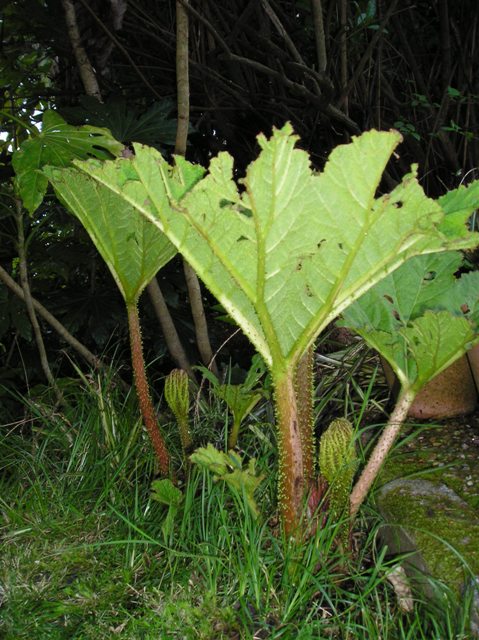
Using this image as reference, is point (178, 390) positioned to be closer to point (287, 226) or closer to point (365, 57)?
point (287, 226)

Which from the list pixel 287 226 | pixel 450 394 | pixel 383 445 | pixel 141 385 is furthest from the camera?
pixel 450 394

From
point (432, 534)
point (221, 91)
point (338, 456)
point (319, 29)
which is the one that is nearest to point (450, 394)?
point (432, 534)

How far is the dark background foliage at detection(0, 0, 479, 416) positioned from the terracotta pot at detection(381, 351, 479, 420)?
93 centimetres

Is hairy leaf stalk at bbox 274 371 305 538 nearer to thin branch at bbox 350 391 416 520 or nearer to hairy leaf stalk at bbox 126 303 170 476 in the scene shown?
thin branch at bbox 350 391 416 520

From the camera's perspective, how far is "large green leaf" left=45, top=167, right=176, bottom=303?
117 centimetres

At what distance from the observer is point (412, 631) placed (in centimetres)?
104

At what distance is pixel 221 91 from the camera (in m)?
2.62

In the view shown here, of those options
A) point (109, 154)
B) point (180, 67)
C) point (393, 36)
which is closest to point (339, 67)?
point (393, 36)

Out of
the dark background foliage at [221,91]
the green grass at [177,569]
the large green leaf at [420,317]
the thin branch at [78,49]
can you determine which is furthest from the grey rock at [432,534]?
the thin branch at [78,49]

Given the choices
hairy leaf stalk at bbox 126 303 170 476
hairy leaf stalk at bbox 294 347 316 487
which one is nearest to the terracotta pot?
hairy leaf stalk at bbox 294 347 316 487

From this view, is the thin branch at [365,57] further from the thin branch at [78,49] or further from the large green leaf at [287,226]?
the large green leaf at [287,226]

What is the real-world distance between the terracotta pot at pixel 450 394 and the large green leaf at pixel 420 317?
34 centimetres

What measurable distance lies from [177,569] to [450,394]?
2.57ft

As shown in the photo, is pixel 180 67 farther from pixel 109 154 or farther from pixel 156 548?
pixel 156 548
